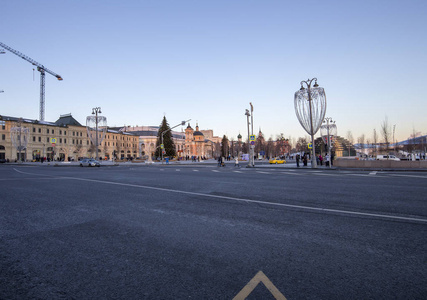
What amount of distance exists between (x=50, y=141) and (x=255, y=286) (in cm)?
9045

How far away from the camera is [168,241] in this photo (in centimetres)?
372

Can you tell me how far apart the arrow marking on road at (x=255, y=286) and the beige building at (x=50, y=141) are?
68.1 meters

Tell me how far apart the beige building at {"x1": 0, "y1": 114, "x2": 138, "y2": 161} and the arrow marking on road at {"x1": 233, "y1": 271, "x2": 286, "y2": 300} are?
68103 mm

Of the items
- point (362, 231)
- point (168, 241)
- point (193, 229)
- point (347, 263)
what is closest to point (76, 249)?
point (168, 241)

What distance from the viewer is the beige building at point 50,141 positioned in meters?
68.3

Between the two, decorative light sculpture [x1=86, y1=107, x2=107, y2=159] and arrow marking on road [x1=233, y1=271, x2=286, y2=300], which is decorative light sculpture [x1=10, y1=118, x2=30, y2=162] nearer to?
decorative light sculpture [x1=86, y1=107, x2=107, y2=159]

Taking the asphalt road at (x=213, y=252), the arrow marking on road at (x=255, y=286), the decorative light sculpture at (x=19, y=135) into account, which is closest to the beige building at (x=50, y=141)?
the decorative light sculpture at (x=19, y=135)

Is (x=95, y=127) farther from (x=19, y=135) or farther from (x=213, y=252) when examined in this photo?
(x=213, y=252)

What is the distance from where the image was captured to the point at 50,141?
76250 mm

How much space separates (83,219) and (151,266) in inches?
121

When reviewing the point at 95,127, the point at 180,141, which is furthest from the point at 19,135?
the point at 180,141

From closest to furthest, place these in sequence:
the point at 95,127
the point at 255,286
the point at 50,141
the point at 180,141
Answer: the point at 255,286
the point at 95,127
the point at 50,141
the point at 180,141

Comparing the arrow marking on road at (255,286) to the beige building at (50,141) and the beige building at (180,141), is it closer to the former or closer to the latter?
the beige building at (50,141)

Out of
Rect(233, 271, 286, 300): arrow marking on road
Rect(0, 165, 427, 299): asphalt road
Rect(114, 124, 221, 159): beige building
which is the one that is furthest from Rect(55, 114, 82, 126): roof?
Rect(233, 271, 286, 300): arrow marking on road
